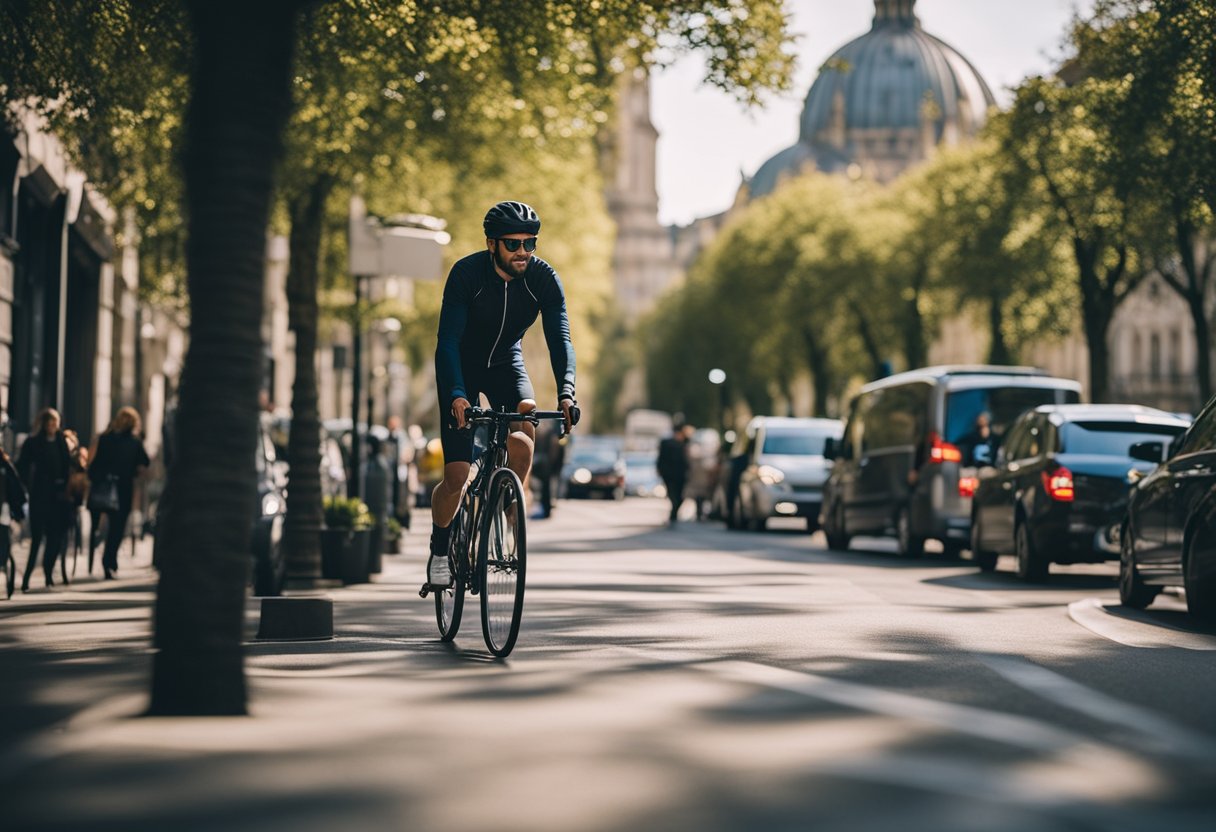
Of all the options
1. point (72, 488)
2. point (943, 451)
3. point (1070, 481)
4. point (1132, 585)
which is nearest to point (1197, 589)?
point (1132, 585)

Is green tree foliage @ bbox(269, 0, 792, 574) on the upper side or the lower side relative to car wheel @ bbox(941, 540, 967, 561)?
upper

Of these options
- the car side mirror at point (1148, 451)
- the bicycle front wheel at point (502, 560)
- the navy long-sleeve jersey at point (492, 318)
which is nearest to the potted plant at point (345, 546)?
the car side mirror at point (1148, 451)

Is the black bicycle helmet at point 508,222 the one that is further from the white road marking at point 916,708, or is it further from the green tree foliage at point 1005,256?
the green tree foliage at point 1005,256

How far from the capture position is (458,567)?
10.2m

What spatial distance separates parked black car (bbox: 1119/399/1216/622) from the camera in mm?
13023

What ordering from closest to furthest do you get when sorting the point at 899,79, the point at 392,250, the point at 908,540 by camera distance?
1. the point at 392,250
2. the point at 908,540
3. the point at 899,79

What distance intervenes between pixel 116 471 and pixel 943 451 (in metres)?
8.55

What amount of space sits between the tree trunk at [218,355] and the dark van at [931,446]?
15.6m

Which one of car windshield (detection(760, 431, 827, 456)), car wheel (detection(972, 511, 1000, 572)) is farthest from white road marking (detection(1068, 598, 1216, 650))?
car windshield (detection(760, 431, 827, 456))

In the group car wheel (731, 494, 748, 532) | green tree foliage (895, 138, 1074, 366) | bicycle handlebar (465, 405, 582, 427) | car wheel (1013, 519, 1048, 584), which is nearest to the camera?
bicycle handlebar (465, 405, 582, 427)

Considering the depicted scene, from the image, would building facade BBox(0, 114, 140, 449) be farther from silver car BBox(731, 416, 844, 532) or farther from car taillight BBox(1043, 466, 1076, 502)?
silver car BBox(731, 416, 844, 532)

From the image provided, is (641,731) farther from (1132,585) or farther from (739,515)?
(739,515)

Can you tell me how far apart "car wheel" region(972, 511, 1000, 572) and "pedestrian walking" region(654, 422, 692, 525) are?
617 inches

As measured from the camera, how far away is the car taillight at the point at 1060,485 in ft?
60.4
